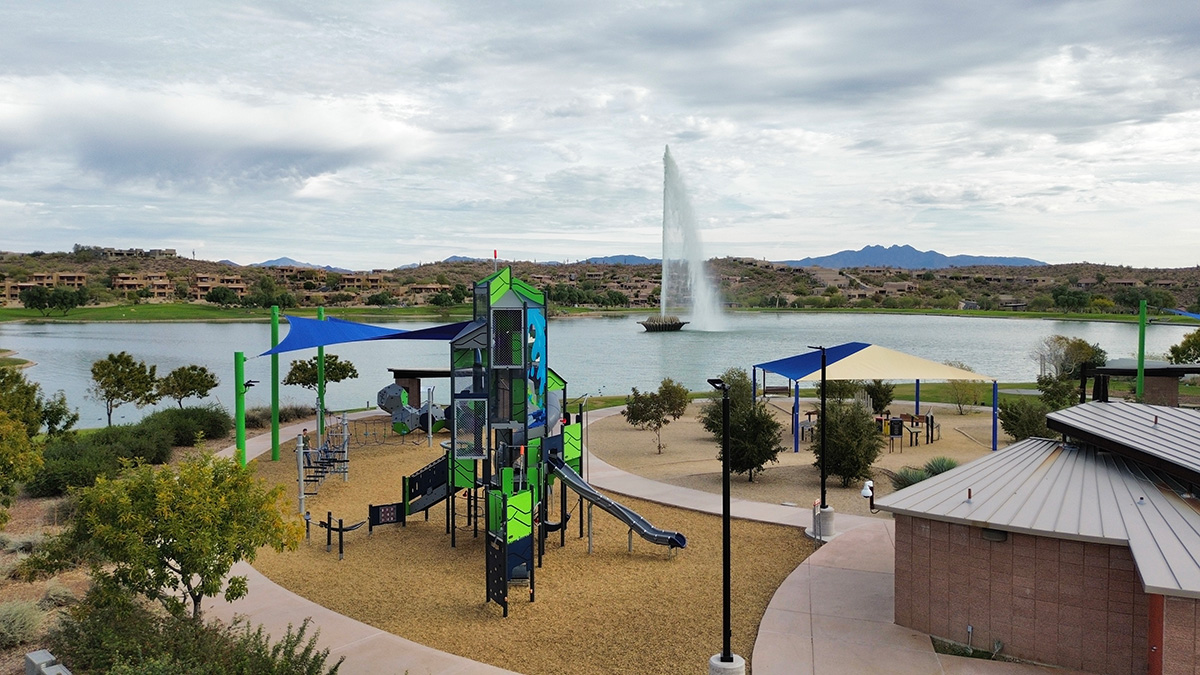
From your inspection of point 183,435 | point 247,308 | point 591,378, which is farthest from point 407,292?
point 183,435

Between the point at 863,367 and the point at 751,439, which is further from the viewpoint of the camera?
the point at 863,367

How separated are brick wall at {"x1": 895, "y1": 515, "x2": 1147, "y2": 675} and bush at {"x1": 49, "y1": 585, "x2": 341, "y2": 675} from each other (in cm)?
777

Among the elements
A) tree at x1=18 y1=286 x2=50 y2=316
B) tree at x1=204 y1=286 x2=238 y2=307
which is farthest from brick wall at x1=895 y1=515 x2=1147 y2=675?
tree at x1=204 y1=286 x2=238 y2=307

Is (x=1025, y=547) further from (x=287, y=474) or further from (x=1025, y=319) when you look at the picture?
(x=1025, y=319)

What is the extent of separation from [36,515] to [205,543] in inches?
426

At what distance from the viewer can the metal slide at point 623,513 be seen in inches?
573

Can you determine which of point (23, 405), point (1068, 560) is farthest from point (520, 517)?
point (23, 405)

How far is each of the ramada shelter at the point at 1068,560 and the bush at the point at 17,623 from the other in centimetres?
1190

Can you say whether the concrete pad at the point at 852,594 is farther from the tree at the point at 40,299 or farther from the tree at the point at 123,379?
the tree at the point at 40,299

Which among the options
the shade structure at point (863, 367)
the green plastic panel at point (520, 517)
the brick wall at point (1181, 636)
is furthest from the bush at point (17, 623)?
the shade structure at point (863, 367)

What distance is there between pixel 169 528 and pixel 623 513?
794 cm

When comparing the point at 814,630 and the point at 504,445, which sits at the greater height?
the point at 504,445

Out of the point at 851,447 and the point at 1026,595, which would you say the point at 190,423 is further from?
the point at 1026,595

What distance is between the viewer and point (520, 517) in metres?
13.3
